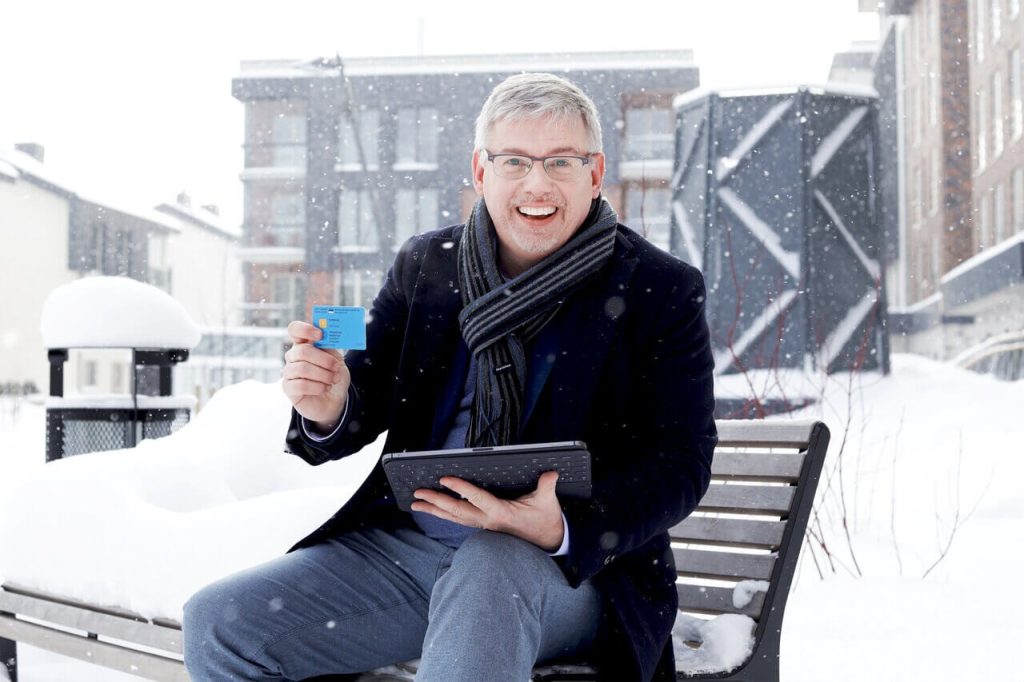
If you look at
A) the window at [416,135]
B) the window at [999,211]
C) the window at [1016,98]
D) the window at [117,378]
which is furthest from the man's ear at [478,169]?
the window at [117,378]

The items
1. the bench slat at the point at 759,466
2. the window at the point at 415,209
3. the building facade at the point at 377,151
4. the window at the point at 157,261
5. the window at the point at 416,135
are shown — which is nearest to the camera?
the bench slat at the point at 759,466

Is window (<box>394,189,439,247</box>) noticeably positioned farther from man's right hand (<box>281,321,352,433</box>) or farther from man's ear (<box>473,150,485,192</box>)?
man's right hand (<box>281,321,352,433</box>)

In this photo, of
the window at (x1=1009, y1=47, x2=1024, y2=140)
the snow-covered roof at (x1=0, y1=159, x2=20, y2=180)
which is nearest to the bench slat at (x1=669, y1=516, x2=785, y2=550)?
the window at (x1=1009, y1=47, x2=1024, y2=140)

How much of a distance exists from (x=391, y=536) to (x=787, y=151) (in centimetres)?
961

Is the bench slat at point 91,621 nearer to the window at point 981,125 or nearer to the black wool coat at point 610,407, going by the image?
the black wool coat at point 610,407

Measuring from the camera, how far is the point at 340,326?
191cm

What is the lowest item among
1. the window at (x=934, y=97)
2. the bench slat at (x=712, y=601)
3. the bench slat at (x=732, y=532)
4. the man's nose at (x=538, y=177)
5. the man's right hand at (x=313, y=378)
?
the bench slat at (x=712, y=601)

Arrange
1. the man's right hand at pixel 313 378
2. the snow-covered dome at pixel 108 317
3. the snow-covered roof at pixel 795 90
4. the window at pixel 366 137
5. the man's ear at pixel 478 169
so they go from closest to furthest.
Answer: the man's right hand at pixel 313 378 → the man's ear at pixel 478 169 → the snow-covered dome at pixel 108 317 → the snow-covered roof at pixel 795 90 → the window at pixel 366 137

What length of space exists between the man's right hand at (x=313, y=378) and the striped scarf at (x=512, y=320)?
0.29 meters

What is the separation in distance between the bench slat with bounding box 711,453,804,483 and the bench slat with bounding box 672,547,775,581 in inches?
8.1

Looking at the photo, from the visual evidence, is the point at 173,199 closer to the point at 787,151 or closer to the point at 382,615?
the point at 787,151

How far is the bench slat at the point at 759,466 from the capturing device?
2.45 m

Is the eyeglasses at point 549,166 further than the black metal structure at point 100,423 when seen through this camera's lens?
No

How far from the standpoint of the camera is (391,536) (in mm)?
2066
